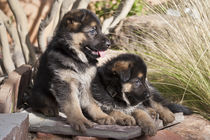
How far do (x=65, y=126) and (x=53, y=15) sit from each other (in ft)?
7.01

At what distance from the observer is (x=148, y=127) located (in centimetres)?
354

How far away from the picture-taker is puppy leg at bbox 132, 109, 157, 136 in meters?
3.53

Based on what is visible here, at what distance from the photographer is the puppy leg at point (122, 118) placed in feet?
11.7

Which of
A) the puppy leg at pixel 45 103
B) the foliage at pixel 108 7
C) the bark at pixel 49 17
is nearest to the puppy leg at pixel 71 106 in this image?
the puppy leg at pixel 45 103

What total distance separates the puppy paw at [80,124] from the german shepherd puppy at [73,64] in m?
0.18

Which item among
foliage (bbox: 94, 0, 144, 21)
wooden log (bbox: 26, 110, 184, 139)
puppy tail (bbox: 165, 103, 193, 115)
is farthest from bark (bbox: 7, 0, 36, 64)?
foliage (bbox: 94, 0, 144, 21)

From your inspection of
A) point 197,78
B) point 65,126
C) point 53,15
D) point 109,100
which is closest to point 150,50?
point 197,78

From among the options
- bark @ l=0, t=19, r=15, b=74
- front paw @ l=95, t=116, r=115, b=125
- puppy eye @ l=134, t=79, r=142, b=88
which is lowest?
front paw @ l=95, t=116, r=115, b=125

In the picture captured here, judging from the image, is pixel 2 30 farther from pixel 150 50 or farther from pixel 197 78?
pixel 197 78

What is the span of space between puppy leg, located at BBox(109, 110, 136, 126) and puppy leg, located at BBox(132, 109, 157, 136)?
8 cm

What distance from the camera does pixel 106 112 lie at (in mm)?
3840

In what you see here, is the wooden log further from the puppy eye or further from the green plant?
the green plant

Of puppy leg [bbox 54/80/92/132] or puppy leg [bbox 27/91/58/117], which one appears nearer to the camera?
puppy leg [bbox 54/80/92/132]

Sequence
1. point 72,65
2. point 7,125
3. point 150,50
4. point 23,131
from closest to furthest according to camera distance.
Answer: point 7,125 < point 23,131 < point 72,65 < point 150,50
